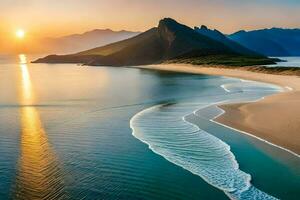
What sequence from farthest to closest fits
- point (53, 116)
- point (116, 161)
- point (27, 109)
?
point (27, 109)
point (53, 116)
point (116, 161)

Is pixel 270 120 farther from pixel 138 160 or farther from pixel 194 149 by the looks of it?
pixel 138 160

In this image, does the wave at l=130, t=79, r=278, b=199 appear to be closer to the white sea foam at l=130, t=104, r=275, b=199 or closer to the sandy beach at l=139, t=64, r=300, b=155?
the white sea foam at l=130, t=104, r=275, b=199

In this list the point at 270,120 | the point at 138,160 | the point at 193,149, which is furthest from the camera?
the point at 270,120

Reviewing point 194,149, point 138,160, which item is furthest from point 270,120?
point 138,160

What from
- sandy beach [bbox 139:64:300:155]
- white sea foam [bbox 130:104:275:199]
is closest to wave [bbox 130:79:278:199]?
white sea foam [bbox 130:104:275:199]

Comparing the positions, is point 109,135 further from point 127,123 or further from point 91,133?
point 127,123

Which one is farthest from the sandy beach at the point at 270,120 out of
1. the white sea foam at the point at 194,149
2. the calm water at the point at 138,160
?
the white sea foam at the point at 194,149

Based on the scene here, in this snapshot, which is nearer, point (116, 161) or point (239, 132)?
point (116, 161)

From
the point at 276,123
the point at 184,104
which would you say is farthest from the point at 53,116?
the point at 276,123
